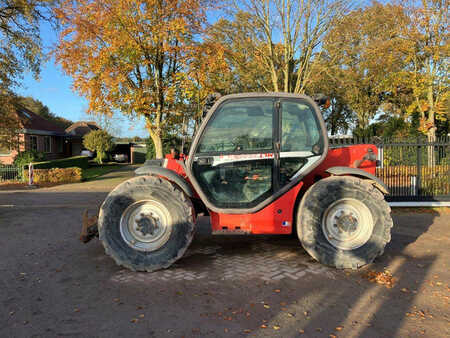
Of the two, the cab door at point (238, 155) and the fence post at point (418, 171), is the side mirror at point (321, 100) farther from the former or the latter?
the fence post at point (418, 171)

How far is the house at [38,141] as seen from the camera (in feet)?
83.6

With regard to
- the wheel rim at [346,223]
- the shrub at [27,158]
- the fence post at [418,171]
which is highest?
the shrub at [27,158]

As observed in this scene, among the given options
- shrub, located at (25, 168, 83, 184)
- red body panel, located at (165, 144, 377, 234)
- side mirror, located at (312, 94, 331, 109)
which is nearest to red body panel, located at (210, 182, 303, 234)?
red body panel, located at (165, 144, 377, 234)

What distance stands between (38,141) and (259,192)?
95.7 feet

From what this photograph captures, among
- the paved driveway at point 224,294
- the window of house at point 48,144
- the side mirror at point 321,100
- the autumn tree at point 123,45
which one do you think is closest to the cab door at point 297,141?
the side mirror at point 321,100

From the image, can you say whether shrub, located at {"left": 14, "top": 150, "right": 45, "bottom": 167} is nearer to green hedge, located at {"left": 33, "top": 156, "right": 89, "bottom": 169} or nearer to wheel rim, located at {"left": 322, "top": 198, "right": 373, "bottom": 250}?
green hedge, located at {"left": 33, "top": 156, "right": 89, "bottom": 169}

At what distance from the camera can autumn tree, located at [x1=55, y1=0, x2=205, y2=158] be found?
41.0 ft

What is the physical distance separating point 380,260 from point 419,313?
1628 mm

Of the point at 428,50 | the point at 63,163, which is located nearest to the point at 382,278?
the point at 428,50

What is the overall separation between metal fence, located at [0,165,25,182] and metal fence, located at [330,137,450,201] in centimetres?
1624

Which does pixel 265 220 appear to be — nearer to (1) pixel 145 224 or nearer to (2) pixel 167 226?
(2) pixel 167 226

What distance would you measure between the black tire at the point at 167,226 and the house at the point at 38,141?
904 inches

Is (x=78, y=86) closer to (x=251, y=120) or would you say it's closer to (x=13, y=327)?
(x=251, y=120)

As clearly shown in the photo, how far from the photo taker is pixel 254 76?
20.4m
